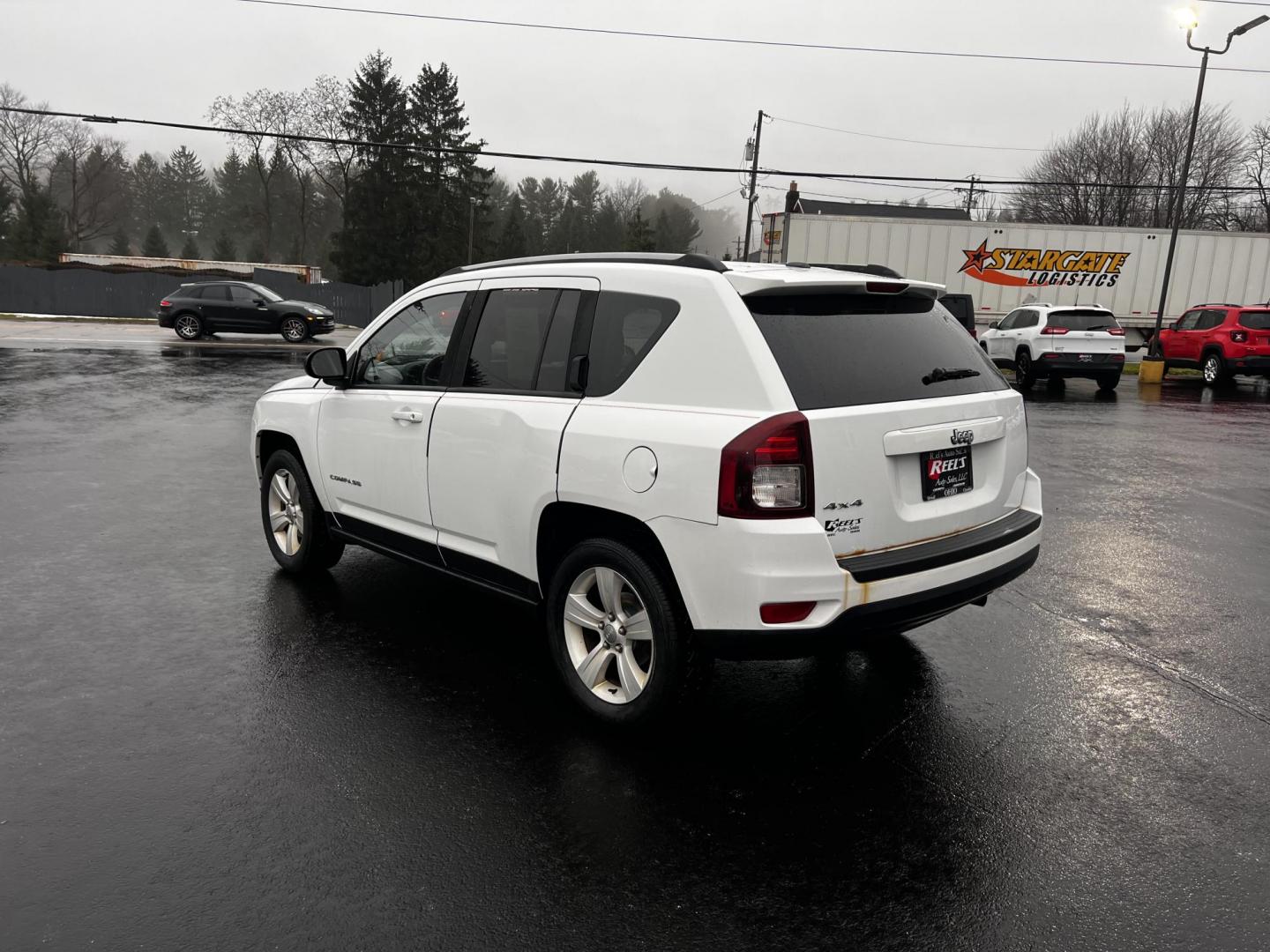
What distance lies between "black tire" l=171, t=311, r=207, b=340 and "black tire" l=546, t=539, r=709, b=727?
28.1 meters

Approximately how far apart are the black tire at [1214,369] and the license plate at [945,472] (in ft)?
69.2

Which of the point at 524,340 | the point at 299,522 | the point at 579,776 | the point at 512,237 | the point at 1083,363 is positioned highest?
the point at 512,237

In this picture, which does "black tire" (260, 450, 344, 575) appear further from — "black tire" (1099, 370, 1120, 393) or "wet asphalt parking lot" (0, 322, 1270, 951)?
"black tire" (1099, 370, 1120, 393)

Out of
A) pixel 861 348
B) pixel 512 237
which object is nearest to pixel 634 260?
pixel 861 348

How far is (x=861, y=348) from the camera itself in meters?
3.77

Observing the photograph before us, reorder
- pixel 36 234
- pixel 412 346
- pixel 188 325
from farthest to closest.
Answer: pixel 36 234, pixel 188 325, pixel 412 346

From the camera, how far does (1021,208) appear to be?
7144 centimetres

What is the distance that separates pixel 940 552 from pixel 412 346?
2.81m

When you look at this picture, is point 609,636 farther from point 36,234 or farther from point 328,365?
point 36,234

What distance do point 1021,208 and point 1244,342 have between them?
55188 mm

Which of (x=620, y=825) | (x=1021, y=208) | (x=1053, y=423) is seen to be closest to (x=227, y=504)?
(x=620, y=825)

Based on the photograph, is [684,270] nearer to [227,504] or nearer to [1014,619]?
[1014,619]

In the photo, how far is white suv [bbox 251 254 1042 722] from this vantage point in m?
3.39

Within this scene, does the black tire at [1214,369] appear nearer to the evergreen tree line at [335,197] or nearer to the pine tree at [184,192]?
the evergreen tree line at [335,197]
